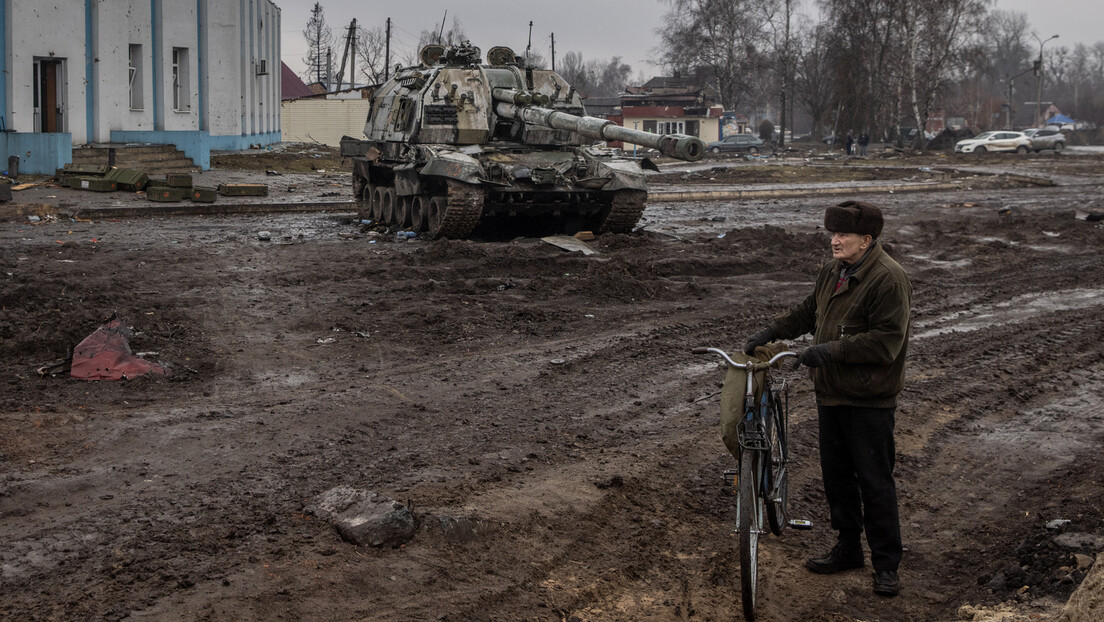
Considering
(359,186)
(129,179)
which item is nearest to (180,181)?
(129,179)

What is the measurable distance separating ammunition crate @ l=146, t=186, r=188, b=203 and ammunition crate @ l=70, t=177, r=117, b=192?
52.1 inches

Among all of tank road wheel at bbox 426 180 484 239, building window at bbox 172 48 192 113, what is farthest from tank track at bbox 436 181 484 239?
building window at bbox 172 48 192 113

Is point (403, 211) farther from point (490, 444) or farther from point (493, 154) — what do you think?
point (490, 444)

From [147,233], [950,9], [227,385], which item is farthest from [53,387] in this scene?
[950,9]

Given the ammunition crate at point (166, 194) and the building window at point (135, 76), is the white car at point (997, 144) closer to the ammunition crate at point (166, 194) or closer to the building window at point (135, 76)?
the building window at point (135, 76)

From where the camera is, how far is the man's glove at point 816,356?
15.5 ft

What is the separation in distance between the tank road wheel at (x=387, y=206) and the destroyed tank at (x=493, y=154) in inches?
0.9

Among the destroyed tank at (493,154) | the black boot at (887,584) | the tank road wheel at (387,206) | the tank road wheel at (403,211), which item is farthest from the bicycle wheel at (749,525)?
the tank road wheel at (387,206)

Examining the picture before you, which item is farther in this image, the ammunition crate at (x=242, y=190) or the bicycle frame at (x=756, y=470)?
the ammunition crate at (x=242, y=190)

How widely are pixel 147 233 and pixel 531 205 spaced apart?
20.2ft

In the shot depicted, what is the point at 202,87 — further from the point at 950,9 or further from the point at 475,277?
the point at 950,9

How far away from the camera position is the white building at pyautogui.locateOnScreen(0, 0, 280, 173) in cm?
2533

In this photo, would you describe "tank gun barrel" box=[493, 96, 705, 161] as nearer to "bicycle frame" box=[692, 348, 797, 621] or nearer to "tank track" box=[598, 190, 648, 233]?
"tank track" box=[598, 190, 648, 233]

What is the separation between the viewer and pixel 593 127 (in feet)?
52.0
